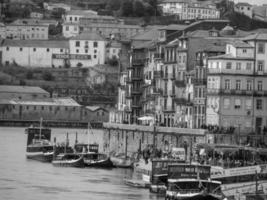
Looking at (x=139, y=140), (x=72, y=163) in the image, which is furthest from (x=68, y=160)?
(x=139, y=140)

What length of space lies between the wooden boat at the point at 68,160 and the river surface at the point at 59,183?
78 cm

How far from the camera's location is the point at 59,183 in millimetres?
95000

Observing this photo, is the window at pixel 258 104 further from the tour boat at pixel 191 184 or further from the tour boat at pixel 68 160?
the tour boat at pixel 191 184

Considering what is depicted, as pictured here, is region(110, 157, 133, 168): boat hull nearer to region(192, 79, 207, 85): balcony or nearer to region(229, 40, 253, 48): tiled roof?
region(192, 79, 207, 85): balcony

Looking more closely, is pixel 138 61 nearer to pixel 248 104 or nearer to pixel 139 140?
pixel 139 140

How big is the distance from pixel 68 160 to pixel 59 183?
17.0 meters

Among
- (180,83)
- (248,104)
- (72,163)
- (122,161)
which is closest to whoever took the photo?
(248,104)

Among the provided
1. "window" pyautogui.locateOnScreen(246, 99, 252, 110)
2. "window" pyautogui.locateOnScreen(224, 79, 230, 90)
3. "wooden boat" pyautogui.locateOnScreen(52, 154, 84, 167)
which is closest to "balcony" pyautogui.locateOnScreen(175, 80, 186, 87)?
"window" pyautogui.locateOnScreen(224, 79, 230, 90)

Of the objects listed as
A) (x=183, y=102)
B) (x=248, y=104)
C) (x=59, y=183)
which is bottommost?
(x=59, y=183)

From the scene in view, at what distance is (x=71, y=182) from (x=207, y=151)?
8.65 m

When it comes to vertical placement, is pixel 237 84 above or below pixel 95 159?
above

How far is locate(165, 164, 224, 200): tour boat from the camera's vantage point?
7831cm

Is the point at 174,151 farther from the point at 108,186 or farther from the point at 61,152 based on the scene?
the point at 61,152

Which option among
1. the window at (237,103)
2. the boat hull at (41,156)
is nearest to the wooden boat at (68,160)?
the boat hull at (41,156)
